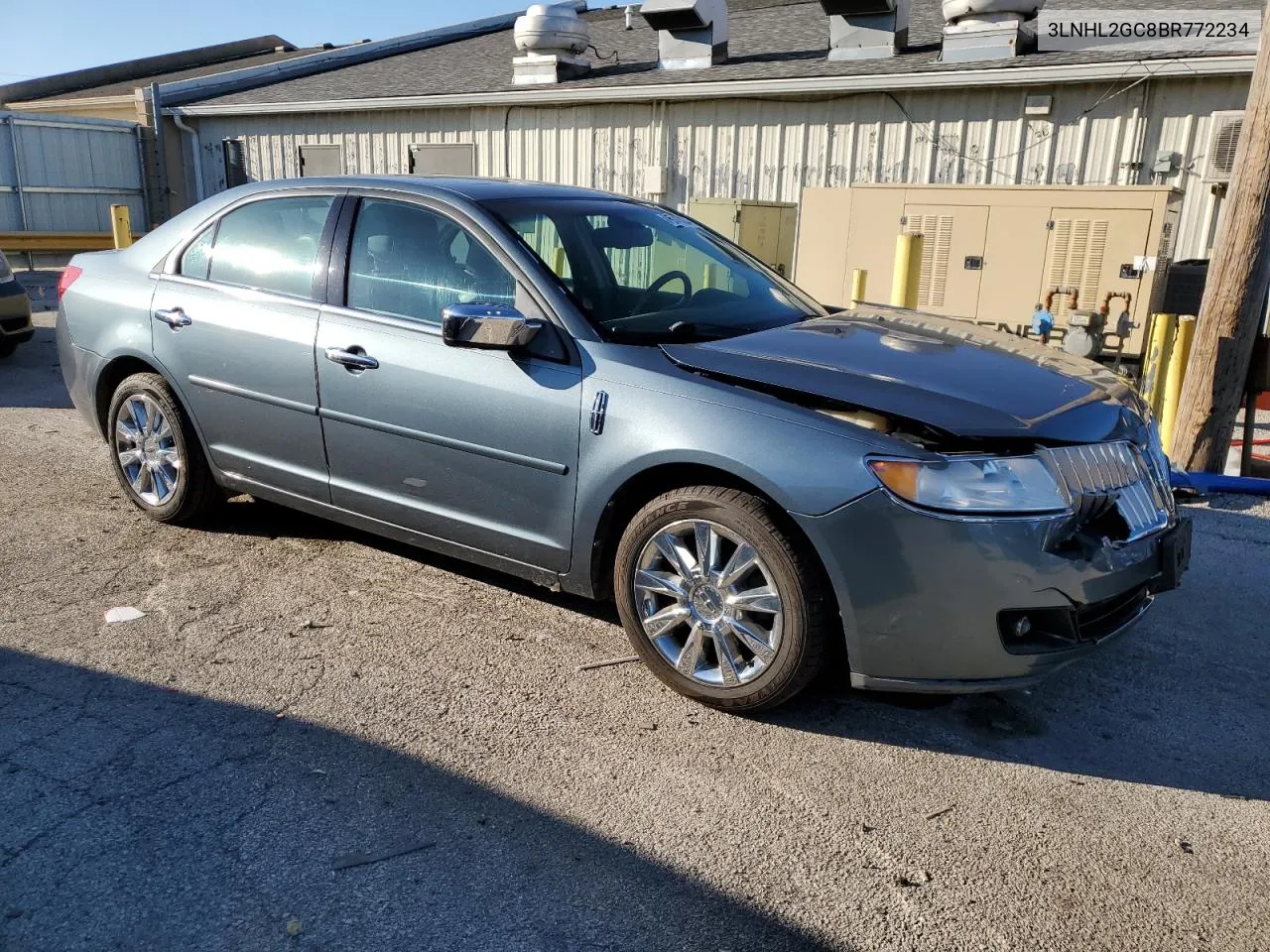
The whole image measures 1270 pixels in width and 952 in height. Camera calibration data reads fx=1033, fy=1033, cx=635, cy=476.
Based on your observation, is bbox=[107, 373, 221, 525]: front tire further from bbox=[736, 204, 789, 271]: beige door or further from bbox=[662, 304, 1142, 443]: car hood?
bbox=[736, 204, 789, 271]: beige door

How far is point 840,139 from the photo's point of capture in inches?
483

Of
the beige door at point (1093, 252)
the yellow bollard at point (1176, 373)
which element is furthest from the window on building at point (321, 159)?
the yellow bollard at point (1176, 373)

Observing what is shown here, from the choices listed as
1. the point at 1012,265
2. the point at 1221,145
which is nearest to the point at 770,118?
the point at 1012,265

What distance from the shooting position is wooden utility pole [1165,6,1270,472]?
18.3ft

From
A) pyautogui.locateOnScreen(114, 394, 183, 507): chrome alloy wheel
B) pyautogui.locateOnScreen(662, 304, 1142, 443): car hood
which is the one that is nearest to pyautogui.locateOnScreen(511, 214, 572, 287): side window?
pyautogui.locateOnScreen(662, 304, 1142, 443): car hood

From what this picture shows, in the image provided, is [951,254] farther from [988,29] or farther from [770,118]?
[770,118]

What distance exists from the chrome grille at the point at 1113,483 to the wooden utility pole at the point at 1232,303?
2.94m

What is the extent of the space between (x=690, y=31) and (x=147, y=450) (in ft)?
35.7

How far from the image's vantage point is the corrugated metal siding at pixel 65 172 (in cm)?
1923

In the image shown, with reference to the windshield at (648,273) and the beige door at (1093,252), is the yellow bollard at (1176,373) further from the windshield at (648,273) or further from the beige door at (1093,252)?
the windshield at (648,273)

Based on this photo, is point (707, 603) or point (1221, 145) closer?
point (707, 603)

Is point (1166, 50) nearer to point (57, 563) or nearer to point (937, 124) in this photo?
point (937, 124)

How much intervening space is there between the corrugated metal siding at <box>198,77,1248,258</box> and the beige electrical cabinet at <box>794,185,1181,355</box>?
1515 mm

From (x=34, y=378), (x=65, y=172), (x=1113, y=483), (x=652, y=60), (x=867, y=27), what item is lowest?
(x=34, y=378)
